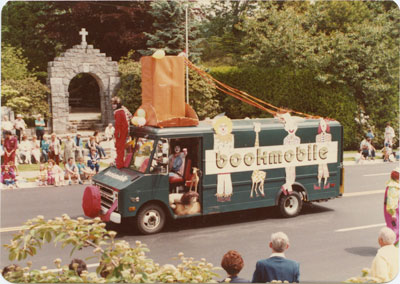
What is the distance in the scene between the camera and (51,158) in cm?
1988

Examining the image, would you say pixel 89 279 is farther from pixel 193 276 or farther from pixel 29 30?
pixel 29 30

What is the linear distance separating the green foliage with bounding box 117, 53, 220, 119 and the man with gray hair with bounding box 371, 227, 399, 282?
22.2 meters

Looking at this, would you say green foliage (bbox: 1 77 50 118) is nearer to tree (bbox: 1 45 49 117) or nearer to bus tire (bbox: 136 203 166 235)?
tree (bbox: 1 45 49 117)

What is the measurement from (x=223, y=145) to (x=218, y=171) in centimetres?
57

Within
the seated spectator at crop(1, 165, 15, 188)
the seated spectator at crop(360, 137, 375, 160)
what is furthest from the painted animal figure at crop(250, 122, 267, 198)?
the seated spectator at crop(360, 137, 375, 160)

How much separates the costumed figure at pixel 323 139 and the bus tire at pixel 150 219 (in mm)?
3930

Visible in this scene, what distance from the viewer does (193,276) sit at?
559 cm

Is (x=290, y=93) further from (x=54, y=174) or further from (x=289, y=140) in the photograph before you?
(x=289, y=140)

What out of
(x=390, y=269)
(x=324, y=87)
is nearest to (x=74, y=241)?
(x=390, y=269)

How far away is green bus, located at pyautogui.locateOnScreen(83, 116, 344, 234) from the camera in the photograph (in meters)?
11.5

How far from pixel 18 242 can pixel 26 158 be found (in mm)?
15915

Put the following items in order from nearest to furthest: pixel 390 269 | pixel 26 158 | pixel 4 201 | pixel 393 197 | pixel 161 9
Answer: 1. pixel 390 269
2. pixel 393 197
3. pixel 4 201
4. pixel 26 158
5. pixel 161 9

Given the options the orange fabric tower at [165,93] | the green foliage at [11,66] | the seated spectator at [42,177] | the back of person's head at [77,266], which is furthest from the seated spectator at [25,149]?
the back of person's head at [77,266]

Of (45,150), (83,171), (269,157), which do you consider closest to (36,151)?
(45,150)
